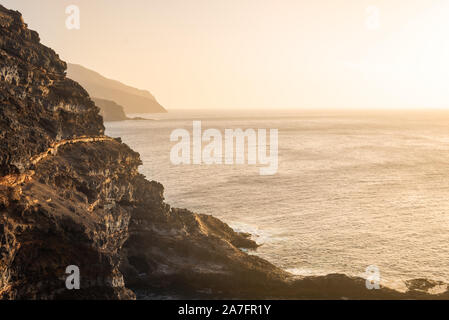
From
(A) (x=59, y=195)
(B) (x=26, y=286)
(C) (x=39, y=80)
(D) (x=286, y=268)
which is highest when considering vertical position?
(C) (x=39, y=80)

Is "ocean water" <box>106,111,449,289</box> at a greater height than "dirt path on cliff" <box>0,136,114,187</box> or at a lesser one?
lesser

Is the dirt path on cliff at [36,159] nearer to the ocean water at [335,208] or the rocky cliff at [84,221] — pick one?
the rocky cliff at [84,221]

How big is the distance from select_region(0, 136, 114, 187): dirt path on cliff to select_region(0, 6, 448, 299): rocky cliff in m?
0.07

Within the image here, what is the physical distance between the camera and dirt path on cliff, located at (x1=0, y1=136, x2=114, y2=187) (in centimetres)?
2206

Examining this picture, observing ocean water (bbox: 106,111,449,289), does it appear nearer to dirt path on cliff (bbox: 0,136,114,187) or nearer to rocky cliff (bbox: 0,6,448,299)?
rocky cliff (bbox: 0,6,448,299)

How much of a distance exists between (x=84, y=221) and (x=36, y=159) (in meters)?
5.53

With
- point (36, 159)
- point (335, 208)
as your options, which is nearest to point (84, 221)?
point (36, 159)

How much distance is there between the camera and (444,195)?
65.8m

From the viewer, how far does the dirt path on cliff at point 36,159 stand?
869 inches

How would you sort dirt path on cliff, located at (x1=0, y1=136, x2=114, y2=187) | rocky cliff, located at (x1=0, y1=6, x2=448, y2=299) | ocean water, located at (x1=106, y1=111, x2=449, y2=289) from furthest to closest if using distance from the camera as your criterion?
ocean water, located at (x1=106, y1=111, x2=449, y2=289) < rocky cliff, located at (x1=0, y1=6, x2=448, y2=299) < dirt path on cliff, located at (x1=0, y1=136, x2=114, y2=187)

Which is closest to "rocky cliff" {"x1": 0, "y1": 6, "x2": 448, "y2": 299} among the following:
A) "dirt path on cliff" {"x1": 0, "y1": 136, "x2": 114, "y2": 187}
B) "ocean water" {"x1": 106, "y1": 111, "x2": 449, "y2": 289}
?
"dirt path on cliff" {"x1": 0, "y1": 136, "x2": 114, "y2": 187}

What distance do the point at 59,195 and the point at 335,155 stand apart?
340 feet
